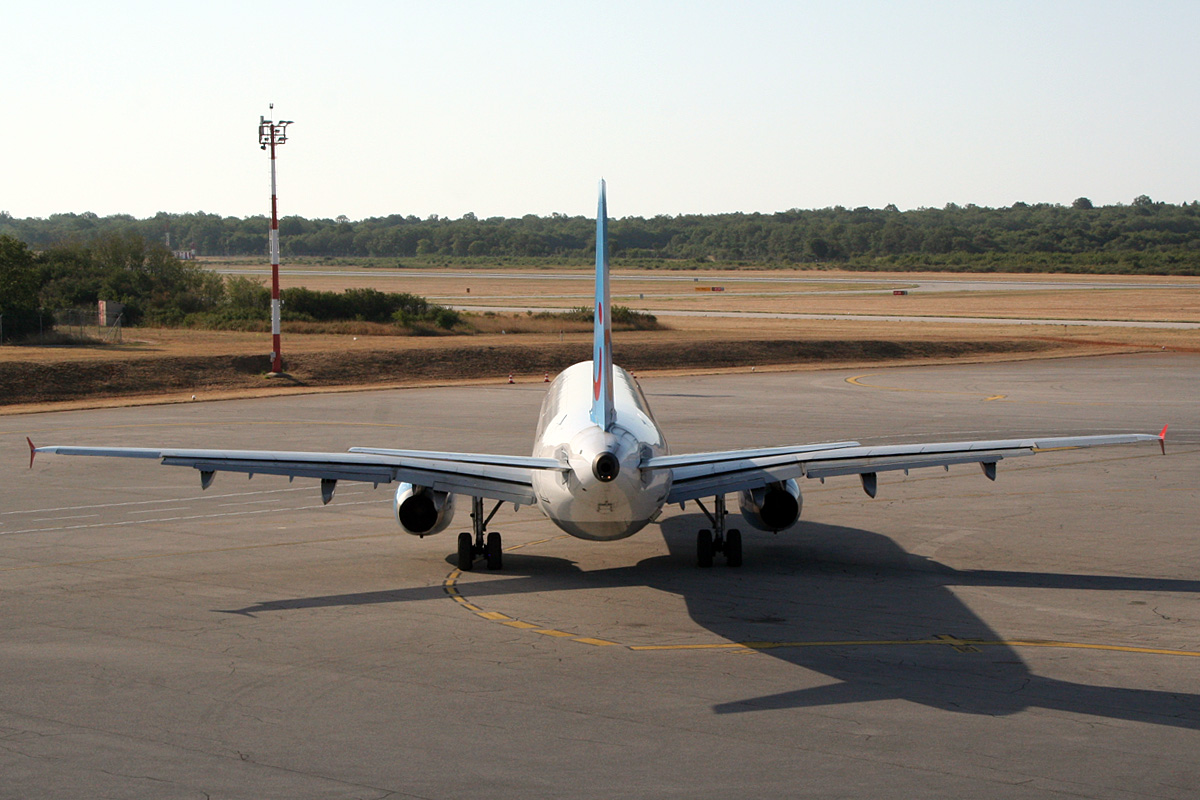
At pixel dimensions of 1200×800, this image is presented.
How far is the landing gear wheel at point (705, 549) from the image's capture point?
922 inches

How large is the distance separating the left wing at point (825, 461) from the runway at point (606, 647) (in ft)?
6.28

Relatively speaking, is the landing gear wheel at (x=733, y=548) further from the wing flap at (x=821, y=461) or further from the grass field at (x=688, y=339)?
the grass field at (x=688, y=339)

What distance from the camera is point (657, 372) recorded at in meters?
70.2

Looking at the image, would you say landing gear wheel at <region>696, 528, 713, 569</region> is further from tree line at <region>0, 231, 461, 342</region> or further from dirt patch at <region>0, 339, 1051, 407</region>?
tree line at <region>0, 231, 461, 342</region>

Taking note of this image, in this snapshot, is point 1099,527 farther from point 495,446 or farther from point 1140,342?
point 1140,342

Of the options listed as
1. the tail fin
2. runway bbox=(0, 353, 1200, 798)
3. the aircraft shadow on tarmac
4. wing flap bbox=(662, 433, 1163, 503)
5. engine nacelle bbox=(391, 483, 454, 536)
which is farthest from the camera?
engine nacelle bbox=(391, 483, 454, 536)

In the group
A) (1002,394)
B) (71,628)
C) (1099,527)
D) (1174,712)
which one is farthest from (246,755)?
(1002,394)

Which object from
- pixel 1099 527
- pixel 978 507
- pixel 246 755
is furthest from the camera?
pixel 978 507

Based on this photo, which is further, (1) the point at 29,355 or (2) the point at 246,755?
(1) the point at 29,355

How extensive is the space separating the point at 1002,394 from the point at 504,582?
40.0 metres

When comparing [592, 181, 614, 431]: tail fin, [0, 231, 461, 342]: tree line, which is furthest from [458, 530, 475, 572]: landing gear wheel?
[0, 231, 461, 342]: tree line

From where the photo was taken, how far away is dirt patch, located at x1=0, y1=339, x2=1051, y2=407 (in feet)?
199

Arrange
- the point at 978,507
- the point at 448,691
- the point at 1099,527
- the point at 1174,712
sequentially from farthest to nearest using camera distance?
the point at 978,507, the point at 1099,527, the point at 448,691, the point at 1174,712

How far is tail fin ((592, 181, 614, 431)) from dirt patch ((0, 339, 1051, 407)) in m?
44.1
